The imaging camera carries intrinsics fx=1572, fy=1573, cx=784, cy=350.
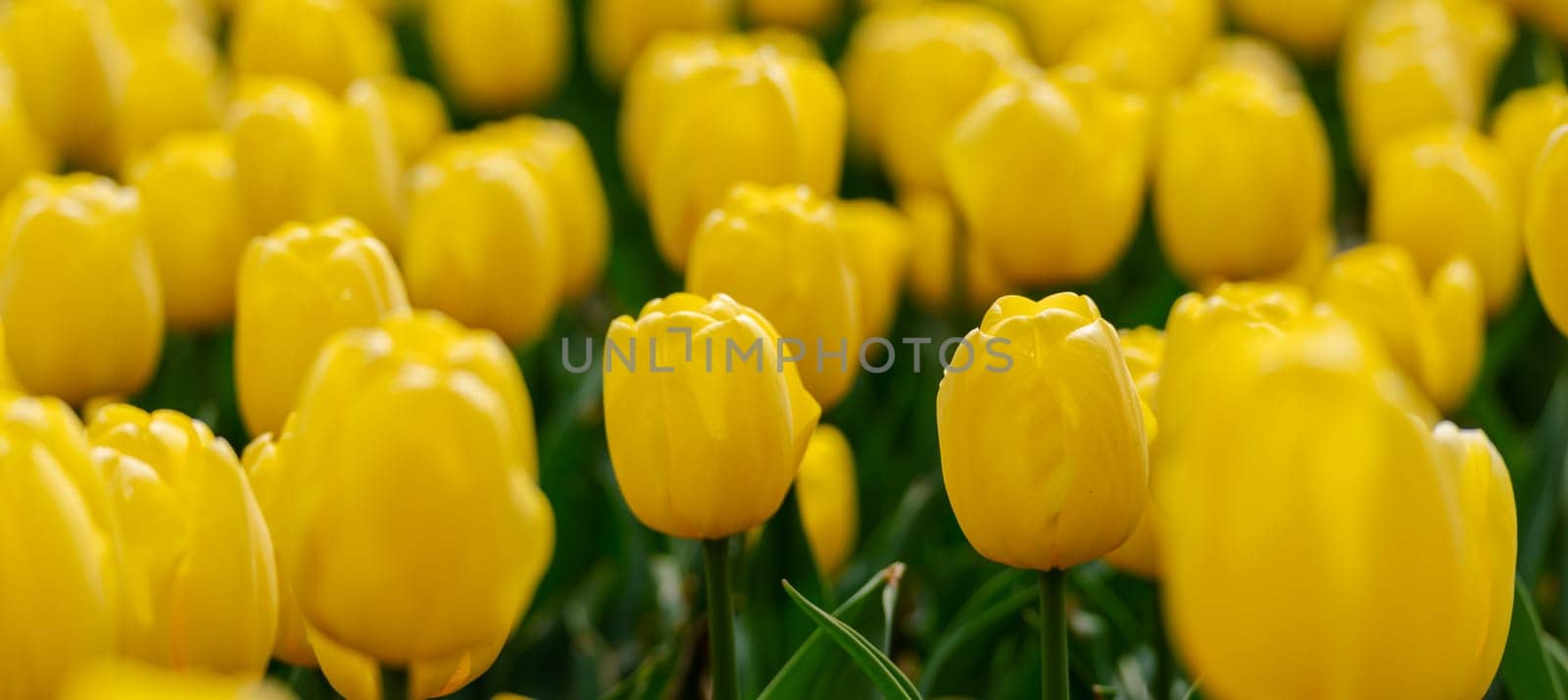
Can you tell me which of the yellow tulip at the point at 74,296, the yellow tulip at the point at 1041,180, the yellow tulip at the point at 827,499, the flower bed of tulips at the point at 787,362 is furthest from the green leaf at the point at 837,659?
the yellow tulip at the point at 74,296

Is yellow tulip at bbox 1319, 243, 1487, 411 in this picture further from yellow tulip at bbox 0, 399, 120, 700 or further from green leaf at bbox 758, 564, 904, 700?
yellow tulip at bbox 0, 399, 120, 700

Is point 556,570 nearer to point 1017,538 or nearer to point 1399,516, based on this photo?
point 1017,538

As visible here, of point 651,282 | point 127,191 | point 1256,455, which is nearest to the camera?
point 1256,455

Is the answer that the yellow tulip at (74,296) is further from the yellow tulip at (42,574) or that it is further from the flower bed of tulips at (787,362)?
the yellow tulip at (42,574)

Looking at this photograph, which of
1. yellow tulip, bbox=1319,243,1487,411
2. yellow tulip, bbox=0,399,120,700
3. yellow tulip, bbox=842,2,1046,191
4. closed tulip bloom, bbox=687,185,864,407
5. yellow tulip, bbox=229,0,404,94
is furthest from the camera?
yellow tulip, bbox=229,0,404,94

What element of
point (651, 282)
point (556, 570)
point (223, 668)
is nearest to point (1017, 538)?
point (223, 668)

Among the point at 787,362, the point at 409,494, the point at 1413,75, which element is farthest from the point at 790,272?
the point at 1413,75

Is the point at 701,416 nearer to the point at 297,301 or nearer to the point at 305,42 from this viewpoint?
the point at 297,301

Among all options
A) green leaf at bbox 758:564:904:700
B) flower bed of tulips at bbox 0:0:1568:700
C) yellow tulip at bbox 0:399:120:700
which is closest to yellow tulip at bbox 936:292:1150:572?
flower bed of tulips at bbox 0:0:1568:700
